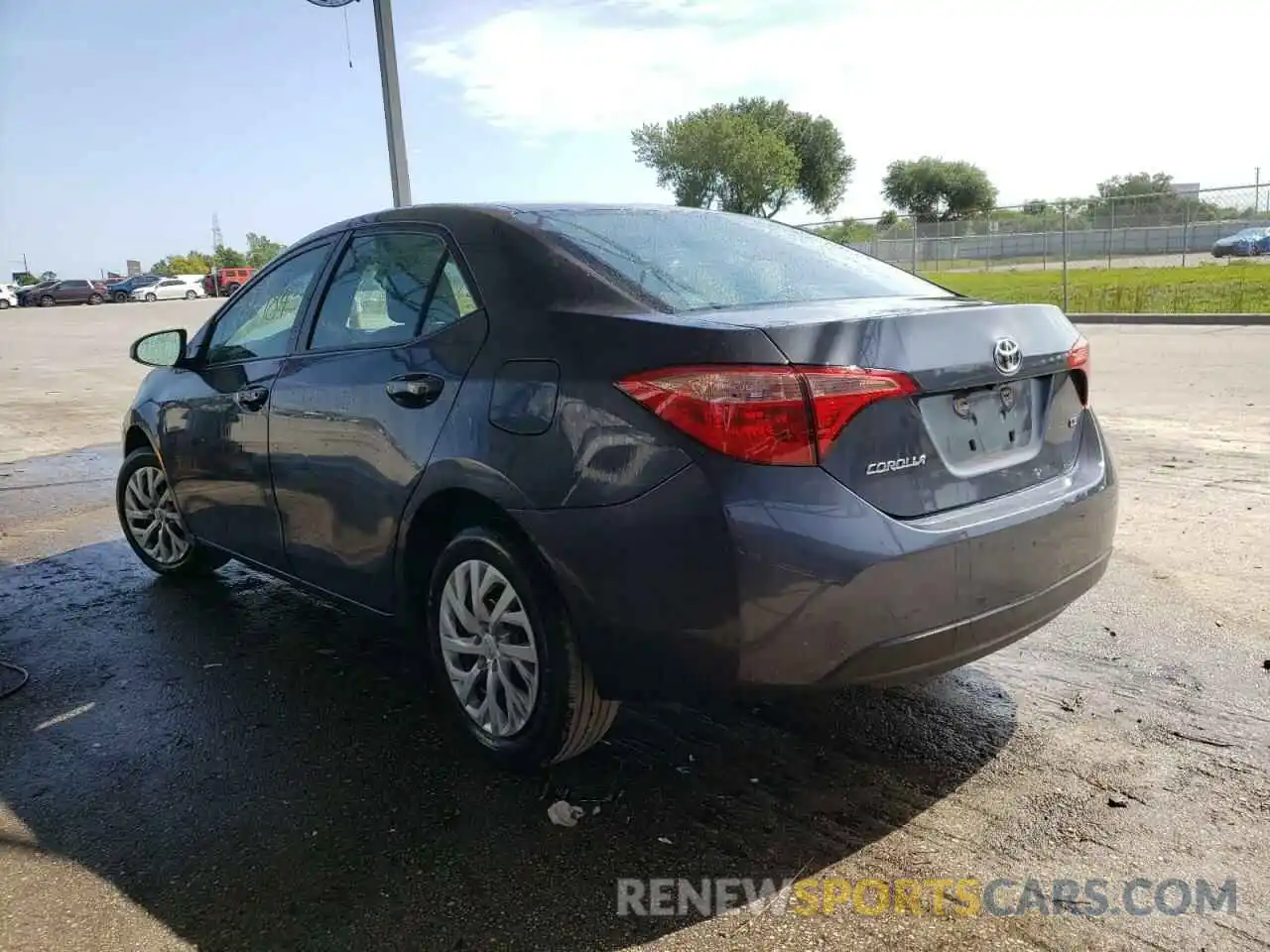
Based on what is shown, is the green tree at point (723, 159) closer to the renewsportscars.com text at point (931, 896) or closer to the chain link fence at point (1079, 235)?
the chain link fence at point (1079, 235)

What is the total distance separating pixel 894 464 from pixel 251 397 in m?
2.63

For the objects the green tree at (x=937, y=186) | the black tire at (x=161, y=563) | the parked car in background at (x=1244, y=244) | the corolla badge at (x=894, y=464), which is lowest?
the black tire at (x=161, y=563)

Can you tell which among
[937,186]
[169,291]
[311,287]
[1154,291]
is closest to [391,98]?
[311,287]

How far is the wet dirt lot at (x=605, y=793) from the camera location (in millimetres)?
2459

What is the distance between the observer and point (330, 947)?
2.38 m

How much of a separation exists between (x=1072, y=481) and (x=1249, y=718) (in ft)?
3.36

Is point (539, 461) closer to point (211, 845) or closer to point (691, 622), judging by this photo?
point (691, 622)

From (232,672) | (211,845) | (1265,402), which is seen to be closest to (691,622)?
(211,845)

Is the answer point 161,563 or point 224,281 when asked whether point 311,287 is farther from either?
point 224,281

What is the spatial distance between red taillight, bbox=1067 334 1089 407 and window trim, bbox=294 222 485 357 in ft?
5.75

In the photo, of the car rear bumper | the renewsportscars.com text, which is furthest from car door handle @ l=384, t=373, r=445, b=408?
the renewsportscars.com text

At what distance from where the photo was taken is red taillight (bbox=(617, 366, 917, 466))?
8.07 ft

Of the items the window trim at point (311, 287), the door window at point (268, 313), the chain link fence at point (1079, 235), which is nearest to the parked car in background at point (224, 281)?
the chain link fence at point (1079, 235)

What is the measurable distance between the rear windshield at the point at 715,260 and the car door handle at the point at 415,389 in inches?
23.1
